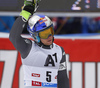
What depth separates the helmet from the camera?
2217 millimetres

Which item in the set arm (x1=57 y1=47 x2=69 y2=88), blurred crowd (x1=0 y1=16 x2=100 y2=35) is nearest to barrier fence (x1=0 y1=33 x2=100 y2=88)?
arm (x1=57 y1=47 x2=69 y2=88)

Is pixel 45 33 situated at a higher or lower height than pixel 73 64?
higher

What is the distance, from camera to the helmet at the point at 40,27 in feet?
7.27

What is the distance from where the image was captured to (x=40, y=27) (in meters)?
2.22

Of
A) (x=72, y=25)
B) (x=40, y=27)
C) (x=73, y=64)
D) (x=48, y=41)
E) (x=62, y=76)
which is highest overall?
(x=40, y=27)

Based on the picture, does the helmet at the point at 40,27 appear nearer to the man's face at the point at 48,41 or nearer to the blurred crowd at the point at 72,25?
the man's face at the point at 48,41

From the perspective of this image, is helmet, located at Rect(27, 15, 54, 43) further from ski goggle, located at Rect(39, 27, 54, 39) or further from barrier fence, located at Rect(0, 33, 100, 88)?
barrier fence, located at Rect(0, 33, 100, 88)

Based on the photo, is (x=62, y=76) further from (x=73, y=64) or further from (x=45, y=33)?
(x=73, y=64)

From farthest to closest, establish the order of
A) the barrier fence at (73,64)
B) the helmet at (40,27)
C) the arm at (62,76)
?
the barrier fence at (73,64) → the arm at (62,76) → the helmet at (40,27)

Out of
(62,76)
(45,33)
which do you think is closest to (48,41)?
(45,33)

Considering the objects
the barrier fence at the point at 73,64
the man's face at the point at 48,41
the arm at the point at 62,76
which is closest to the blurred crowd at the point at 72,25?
the barrier fence at the point at 73,64

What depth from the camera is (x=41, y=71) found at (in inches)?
90.7

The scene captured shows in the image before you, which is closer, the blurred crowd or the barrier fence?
the barrier fence

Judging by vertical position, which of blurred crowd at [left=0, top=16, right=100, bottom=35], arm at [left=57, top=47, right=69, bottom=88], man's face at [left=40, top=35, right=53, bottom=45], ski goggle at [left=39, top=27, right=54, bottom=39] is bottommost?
blurred crowd at [left=0, top=16, right=100, bottom=35]
